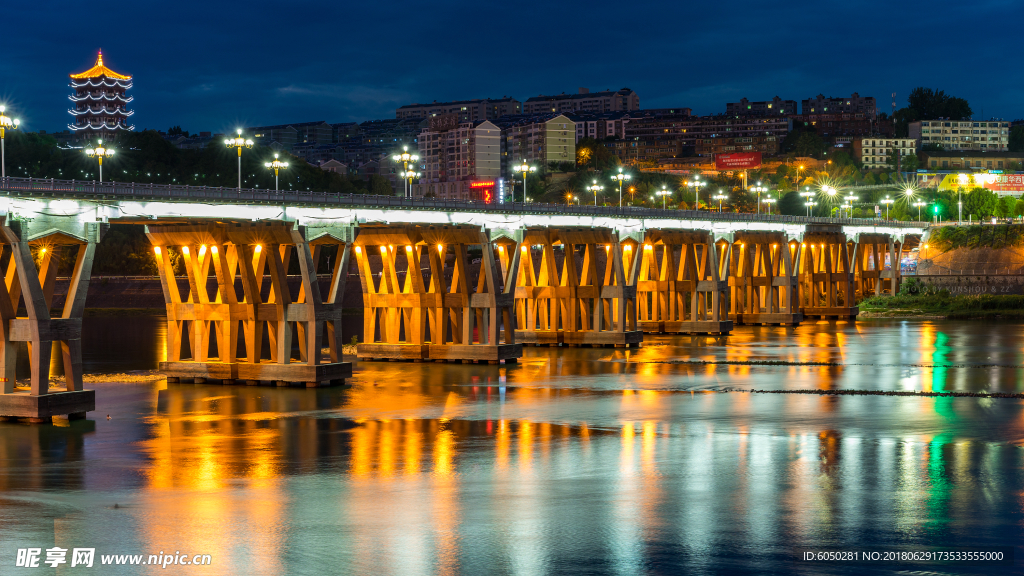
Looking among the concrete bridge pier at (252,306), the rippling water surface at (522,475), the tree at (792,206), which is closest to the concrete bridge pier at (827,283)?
the rippling water surface at (522,475)

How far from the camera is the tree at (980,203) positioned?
562 feet

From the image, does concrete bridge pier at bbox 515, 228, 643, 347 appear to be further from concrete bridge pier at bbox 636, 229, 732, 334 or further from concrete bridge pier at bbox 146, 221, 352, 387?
concrete bridge pier at bbox 146, 221, 352, 387

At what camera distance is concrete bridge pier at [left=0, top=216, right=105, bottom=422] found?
36188 mm

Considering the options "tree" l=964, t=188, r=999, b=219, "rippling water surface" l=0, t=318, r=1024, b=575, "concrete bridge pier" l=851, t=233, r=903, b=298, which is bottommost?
"rippling water surface" l=0, t=318, r=1024, b=575

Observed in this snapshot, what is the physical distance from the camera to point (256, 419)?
39.0m

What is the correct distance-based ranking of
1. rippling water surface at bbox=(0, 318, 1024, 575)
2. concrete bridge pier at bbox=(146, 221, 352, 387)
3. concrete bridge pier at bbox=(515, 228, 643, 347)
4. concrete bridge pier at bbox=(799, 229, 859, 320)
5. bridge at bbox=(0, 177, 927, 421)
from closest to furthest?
rippling water surface at bbox=(0, 318, 1024, 575) → bridge at bbox=(0, 177, 927, 421) → concrete bridge pier at bbox=(146, 221, 352, 387) → concrete bridge pier at bbox=(515, 228, 643, 347) → concrete bridge pier at bbox=(799, 229, 859, 320)

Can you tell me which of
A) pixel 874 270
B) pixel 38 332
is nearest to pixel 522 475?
pixel 38 332

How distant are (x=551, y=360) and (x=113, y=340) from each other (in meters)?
42.1

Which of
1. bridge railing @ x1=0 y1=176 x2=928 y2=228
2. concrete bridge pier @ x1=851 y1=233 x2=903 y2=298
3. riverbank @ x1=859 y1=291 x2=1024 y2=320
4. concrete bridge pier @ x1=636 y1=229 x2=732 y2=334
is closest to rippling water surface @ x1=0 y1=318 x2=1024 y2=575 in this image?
bridge railing @ x1=0 y1=176 x2=928 y2=228

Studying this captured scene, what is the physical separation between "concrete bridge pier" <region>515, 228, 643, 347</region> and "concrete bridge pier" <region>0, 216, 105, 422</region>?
3466 cm

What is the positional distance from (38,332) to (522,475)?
→ 17461 millimetres

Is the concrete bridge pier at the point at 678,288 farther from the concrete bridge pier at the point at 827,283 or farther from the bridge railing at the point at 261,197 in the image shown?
the concrete bridge pier at the point at 827,283

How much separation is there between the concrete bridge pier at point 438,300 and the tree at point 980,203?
13041 cm

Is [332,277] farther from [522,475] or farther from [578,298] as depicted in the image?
[522,475]
